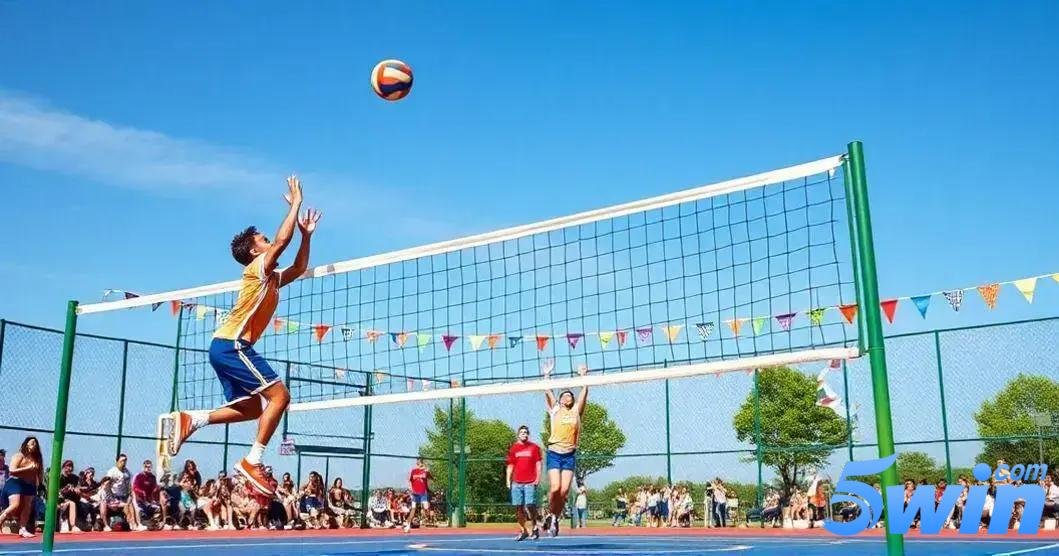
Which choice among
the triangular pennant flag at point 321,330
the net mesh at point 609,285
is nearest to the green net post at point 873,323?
the net mesh at point 609,285

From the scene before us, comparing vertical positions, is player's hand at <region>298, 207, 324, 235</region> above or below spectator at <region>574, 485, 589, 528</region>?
above

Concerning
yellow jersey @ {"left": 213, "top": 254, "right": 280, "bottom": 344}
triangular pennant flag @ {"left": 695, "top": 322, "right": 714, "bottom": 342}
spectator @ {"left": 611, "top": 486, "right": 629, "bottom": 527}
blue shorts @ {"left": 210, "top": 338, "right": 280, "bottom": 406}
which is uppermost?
triangular pennant flag @ {"left": 695, "top": 322, "right": 714, "bottom": 342}

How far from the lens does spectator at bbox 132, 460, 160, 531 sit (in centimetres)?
1598

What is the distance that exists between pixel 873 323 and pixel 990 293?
12699 millimetres

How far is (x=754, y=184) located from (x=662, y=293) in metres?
2.46

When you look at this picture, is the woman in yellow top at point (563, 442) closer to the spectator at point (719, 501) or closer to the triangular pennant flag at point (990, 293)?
the triangular pennant flag at point (990, 293)

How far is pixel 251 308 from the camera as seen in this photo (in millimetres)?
7367

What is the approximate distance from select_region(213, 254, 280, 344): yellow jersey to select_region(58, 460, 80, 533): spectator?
8984mm

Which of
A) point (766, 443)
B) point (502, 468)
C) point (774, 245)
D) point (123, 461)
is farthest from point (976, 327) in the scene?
point (766, 443)

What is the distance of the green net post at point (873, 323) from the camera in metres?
5.48

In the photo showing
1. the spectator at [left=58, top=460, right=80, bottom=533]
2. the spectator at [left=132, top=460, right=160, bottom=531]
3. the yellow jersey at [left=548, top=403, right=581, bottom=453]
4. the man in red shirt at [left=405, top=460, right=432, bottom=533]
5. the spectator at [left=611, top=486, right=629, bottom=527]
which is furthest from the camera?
the spectator at [left=611, top=486, right=629, bottom=527]

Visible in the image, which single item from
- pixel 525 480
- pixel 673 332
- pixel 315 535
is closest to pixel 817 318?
pixel 525 480

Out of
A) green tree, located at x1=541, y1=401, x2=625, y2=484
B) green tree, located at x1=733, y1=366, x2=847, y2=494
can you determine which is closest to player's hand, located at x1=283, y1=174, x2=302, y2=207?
green tree, located at x1=733, y1=366, x2=847, y2=494

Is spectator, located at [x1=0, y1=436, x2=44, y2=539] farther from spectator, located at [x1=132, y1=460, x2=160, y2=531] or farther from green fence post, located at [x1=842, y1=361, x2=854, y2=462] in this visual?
green fence post, located at [x1=842, y1=361, x2=854, y2=462]
